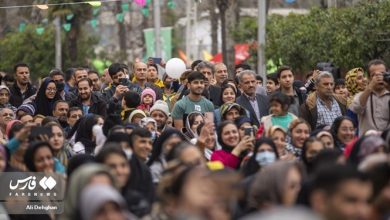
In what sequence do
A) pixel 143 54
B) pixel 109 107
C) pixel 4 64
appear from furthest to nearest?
pixel 143 54, pixel 4 64, pixel 109 107

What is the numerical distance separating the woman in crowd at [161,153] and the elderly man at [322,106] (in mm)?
4269

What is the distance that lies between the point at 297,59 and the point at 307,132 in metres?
19.3

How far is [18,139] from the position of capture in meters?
13.5

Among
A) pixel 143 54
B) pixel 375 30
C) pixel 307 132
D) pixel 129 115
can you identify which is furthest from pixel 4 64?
pixel 307 132

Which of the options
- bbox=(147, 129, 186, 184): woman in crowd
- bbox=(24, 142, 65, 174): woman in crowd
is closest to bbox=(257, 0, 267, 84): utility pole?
bbox=(147, 129, 186, 184): woman in crowd

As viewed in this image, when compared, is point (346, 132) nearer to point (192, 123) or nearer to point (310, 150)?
point (310, 150)

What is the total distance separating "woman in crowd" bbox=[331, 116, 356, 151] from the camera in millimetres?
14812

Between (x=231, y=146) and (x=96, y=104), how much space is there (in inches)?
199

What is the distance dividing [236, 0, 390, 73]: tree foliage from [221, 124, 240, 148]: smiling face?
39.3 feet

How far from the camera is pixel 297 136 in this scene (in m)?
14.5

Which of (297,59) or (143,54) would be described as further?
(143,54)

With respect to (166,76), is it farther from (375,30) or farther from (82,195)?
(82,195)

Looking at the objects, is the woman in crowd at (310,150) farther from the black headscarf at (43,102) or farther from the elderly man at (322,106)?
the black headscarf at (43,102)
